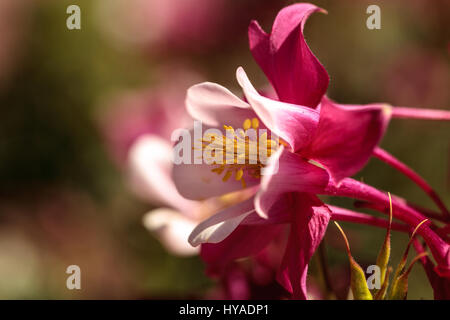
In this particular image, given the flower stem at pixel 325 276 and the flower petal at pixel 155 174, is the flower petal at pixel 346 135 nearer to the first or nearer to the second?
the flower stem at pixel 325 276

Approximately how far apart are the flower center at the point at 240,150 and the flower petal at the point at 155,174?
1.86 feet

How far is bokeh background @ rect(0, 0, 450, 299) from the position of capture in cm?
276

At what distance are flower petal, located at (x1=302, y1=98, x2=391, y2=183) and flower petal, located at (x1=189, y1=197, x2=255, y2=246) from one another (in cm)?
15

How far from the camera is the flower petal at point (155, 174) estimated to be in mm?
1730

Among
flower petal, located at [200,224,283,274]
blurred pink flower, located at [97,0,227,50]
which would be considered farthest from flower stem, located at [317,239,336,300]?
blurred pink flower, located at [97,0,227,50]

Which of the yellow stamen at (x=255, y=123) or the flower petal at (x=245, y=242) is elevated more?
the yellow stamen at (x=255, y=123)

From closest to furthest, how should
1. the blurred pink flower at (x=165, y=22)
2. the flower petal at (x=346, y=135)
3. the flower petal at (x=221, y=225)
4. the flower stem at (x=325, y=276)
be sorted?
the flower petal at (x=346, y=135) < the flower petal at (x=221, y=225) < the flower stem at (x=325, y=276) < the blurred pink flower at (x=165, y=22)

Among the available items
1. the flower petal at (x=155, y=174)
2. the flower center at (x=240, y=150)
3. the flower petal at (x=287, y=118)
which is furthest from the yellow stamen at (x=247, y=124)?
the flower petal at (x=155, y=174)

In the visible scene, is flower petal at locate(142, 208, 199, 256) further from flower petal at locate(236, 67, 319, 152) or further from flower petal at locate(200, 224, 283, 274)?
flower petal at locate(236, 67, 319, 152)

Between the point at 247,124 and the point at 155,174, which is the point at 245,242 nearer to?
the point at 247,124

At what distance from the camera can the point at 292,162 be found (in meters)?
0.97

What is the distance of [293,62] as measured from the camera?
102 cm
